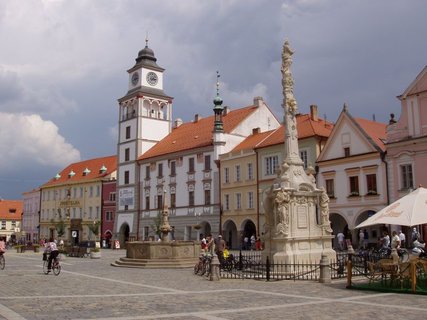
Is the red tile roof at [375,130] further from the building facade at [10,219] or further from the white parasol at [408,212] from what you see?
the building facade at [10,219]

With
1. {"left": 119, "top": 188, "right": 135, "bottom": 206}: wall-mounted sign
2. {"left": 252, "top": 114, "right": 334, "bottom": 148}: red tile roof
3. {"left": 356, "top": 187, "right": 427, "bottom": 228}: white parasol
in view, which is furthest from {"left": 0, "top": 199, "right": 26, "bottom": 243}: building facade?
{"left": 356, "top": 187, "right": 427, "bottom": 228}: white parasol

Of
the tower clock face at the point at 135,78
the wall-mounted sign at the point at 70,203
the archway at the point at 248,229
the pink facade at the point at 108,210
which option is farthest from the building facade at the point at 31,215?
the archway at the point at 248,229

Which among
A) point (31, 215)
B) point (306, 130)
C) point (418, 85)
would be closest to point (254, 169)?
point (306, 130)

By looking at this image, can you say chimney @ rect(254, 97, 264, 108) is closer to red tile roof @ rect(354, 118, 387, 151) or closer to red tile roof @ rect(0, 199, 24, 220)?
red tile roof @ rect(354, 118, 387, 151)

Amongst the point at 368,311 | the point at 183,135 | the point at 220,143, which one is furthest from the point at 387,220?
the point at 183,135

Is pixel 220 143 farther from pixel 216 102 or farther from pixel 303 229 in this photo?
pixel 303 229

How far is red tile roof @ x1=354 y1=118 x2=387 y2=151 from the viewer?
36850 millimetres

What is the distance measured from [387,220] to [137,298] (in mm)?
7199

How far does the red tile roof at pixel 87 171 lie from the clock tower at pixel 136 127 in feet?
24.8

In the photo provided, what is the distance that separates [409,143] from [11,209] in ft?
264

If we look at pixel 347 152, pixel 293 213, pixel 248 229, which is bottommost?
pixel 248 229

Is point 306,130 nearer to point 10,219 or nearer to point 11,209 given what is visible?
point 10,219

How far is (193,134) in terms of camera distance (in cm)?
5644

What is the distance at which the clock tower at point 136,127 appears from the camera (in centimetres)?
5944
